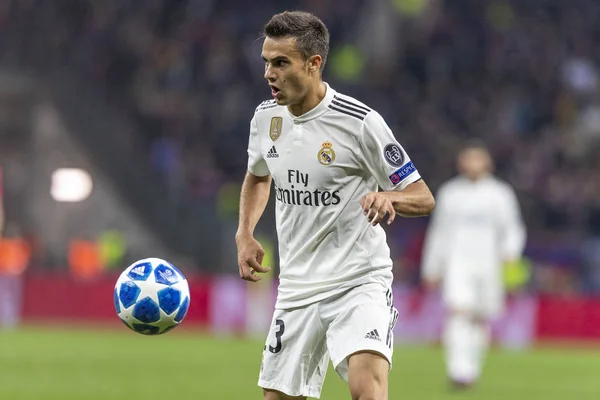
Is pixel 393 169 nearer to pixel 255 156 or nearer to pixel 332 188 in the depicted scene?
pixel 332 188

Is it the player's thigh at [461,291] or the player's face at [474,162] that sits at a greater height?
the player's face at [474,162]

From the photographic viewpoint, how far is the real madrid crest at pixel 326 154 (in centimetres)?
646

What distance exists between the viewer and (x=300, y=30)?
6.41m

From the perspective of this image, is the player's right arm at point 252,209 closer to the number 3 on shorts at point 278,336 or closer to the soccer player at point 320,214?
the soccer player at point 320,214

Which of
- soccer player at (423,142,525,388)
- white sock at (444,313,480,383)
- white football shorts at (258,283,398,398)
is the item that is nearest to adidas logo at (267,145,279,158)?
white football shorts at (258,283,398,398)

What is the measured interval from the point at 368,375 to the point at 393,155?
1073mm

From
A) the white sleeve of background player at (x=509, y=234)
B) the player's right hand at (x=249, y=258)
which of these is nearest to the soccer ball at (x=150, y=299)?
the player's right hand at (x=249, y=258)

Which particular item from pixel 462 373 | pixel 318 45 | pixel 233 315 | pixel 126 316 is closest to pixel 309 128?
pixel 318 45

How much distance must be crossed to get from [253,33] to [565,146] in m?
6.24

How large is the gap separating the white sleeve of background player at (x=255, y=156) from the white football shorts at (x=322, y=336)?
2.70ft

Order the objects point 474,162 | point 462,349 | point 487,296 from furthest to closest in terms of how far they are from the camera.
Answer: point 487,296, point 474,162, point 462,349

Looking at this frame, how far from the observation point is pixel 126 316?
6590 mm

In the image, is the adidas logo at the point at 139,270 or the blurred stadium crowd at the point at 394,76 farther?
the blurred stadium crowd at the point at 394,76

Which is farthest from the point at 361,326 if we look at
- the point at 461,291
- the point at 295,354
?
the point at 461,291
